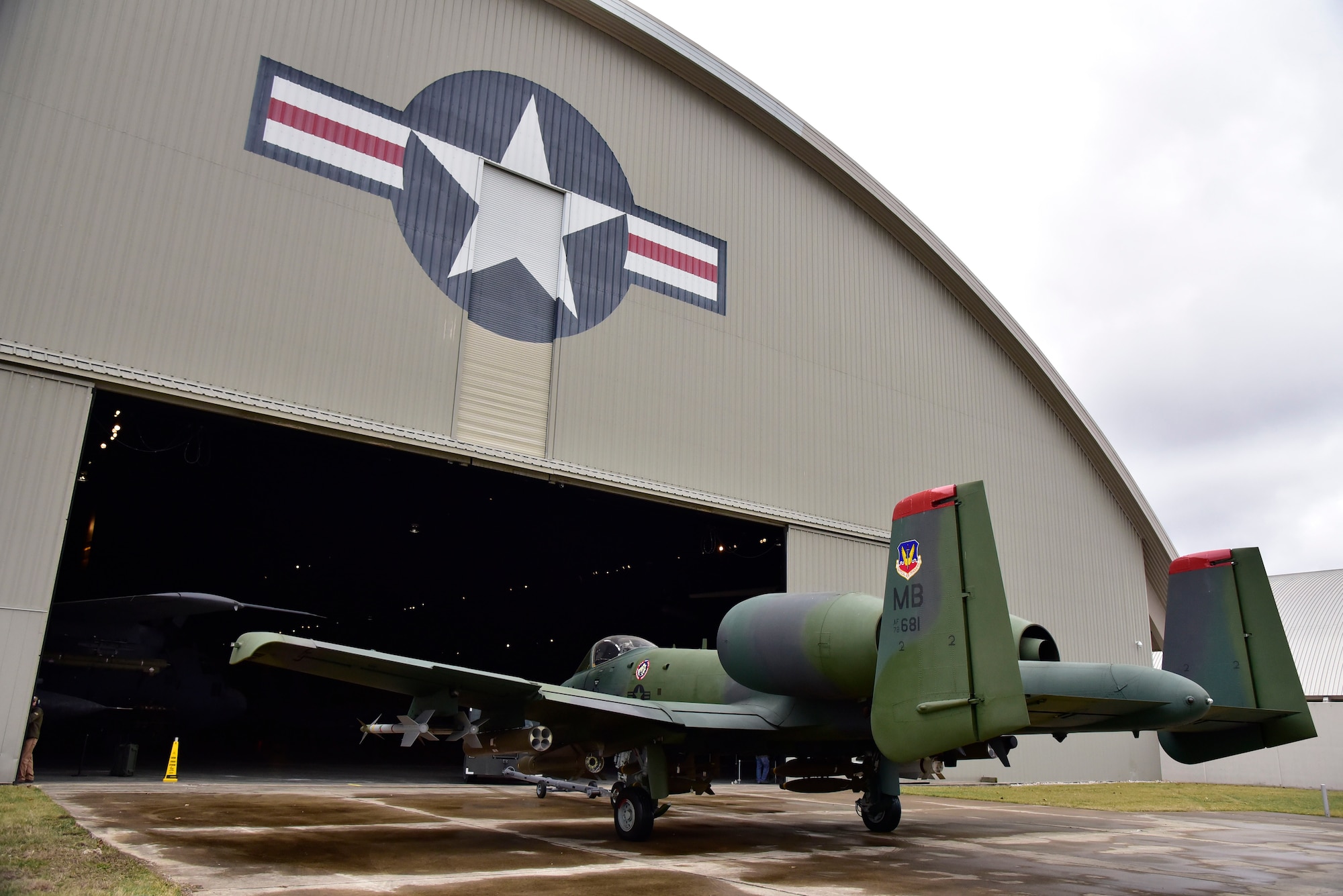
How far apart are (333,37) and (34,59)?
15.8 ft

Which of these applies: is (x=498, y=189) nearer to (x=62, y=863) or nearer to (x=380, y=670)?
(x=380, y=670)

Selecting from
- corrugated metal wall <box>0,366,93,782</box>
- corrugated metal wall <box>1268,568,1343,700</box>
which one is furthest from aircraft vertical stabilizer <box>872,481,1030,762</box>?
corrugated metal wall <box>1268,568,1343,700</box>

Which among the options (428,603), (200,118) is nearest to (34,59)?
(200,118)

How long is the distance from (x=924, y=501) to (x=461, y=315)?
10.9 metres

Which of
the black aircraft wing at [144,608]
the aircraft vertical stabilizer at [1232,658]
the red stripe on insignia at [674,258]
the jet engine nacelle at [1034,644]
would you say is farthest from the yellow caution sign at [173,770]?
the aircraft vertical stabilizer at [1232,658]

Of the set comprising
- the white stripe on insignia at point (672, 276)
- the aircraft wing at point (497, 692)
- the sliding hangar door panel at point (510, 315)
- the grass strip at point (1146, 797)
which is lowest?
the grass strip at point (1146, 797)

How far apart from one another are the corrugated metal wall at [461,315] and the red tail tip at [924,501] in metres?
9.72

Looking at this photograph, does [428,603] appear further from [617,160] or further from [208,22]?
[208,22]

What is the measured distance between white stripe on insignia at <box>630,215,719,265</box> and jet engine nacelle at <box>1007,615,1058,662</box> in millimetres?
12916

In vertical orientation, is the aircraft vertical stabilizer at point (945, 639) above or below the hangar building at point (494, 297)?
below

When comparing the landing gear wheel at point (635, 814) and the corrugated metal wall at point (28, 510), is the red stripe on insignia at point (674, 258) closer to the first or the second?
the corrugated metal wall at point (28, 510)

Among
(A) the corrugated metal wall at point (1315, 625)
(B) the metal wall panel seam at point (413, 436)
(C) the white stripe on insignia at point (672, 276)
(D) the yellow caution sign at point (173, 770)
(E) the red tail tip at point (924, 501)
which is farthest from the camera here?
(A) the corrugated metal wall at point (1315, 625)

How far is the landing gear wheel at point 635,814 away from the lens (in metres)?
10.4

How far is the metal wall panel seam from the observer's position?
12.7 m
